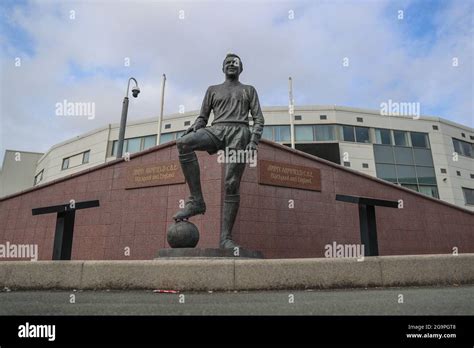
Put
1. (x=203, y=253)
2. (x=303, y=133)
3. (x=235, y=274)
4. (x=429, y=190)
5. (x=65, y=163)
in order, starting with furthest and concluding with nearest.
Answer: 1. (x=65, y=163)
2. (x=429, y=190)
3. (x=303, y=133)
4. (x=203, y=253)
5. (x=235, y=274)

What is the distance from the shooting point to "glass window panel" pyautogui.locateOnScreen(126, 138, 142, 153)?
3206cm

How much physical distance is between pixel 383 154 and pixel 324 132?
507 centimetres

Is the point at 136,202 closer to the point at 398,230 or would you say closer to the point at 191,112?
the point at 398,230

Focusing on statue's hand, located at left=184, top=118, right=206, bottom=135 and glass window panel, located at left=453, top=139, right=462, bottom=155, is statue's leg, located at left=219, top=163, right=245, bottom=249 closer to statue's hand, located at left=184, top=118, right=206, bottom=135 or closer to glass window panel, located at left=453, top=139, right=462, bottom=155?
statue's hand, located at left=184, top=118, right=206, bottom=135

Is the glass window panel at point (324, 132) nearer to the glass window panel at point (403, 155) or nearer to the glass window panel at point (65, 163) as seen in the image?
the glass window panel at point (403, 155)

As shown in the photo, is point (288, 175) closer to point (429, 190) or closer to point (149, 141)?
point (149, 141)

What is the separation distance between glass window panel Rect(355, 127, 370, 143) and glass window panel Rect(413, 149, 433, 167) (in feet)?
13.5

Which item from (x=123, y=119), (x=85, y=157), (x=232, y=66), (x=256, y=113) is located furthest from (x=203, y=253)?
(x=85, y=157)

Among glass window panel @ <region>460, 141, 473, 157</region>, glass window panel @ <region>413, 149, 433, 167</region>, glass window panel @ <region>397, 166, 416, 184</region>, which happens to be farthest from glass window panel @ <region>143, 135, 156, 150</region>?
glass window panel @ <region>460, 141, 473, 157</region>

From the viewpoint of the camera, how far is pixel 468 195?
103 feet

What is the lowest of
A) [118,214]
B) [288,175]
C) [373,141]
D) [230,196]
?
[230,196]

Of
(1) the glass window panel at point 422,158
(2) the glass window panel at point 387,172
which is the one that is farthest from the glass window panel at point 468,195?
(2) the glass window panel at point 387,172

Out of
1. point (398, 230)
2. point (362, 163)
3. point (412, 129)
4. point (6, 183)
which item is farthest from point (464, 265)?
point (6, 183)

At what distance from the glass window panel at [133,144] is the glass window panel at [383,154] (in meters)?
19.5
